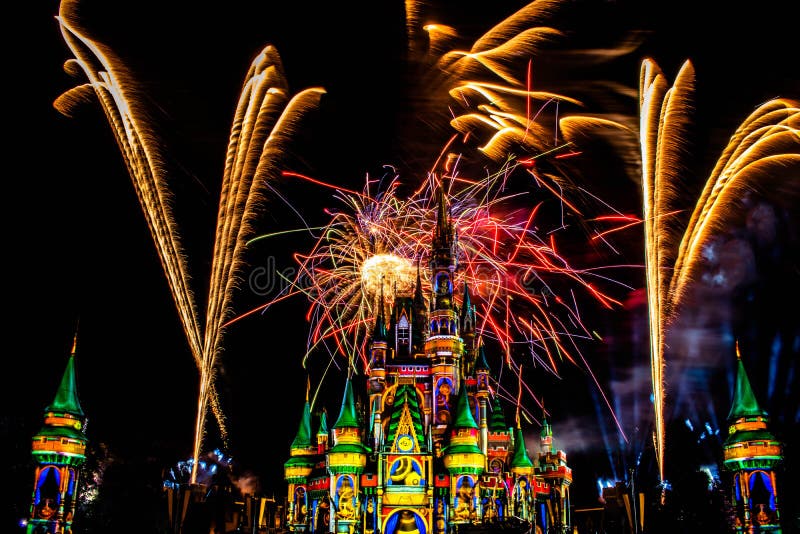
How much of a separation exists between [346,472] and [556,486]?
20.7 metres

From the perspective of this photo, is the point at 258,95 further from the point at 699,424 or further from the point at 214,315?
the point at 699,424

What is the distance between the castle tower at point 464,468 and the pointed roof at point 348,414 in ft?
22.4

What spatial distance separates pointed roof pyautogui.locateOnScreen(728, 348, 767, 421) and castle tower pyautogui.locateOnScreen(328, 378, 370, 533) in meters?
23.8

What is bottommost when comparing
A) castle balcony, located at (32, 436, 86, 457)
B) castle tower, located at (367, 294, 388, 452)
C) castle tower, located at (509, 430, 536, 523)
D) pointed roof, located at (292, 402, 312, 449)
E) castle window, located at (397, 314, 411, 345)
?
castle tower, located at (509, 430, 536, 523)

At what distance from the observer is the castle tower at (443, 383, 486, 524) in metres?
46.8

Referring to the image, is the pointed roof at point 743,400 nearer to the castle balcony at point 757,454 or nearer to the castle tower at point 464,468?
the castle balcony at point 757,454

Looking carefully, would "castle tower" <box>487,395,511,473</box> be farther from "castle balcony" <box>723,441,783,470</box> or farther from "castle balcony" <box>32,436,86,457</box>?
"castle balcony" <box>32,436,86,457</box>

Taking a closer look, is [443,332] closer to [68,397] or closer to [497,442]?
[497,442]

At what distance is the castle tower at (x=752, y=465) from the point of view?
3738 cm

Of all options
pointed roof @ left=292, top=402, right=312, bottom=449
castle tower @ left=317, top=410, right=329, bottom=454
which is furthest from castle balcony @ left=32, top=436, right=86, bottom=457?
castle tower @ left=317, top=410, right=329, bottom=454

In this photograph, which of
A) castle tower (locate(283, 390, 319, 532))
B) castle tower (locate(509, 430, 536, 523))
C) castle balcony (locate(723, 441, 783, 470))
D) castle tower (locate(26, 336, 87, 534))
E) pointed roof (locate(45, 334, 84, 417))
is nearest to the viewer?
castle tower (locate(26, 336, 87, 534))

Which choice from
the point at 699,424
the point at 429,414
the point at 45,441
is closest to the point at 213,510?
the point at 45,441

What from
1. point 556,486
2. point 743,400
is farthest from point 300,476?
point 743,400

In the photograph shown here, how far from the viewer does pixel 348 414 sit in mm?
51688
